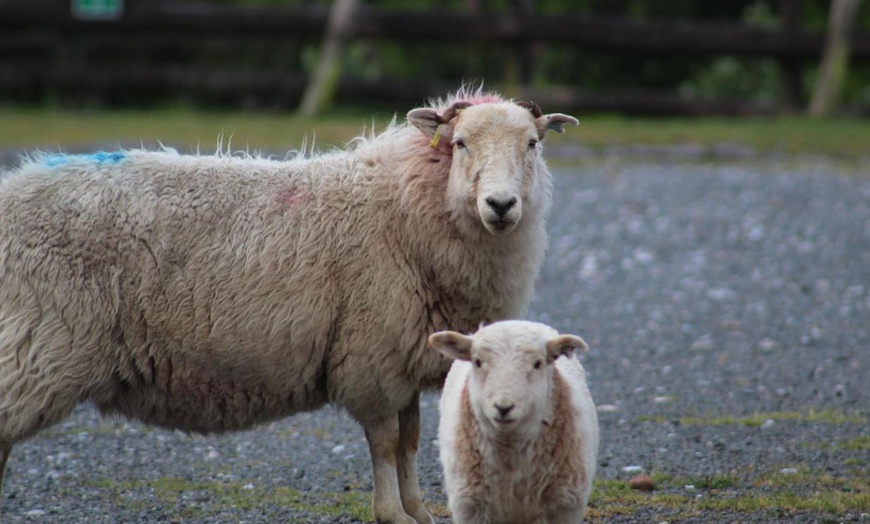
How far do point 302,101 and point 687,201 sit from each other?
8.24m

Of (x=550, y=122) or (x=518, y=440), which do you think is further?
(x=550, y=122)

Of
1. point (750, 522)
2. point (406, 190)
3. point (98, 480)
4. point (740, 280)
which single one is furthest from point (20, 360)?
point (740, 280)

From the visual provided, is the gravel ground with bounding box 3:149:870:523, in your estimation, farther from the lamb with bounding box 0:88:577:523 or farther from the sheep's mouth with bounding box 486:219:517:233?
the sheep's mouth with bounding box 486:219:517:233

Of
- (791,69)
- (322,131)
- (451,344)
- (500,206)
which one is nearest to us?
(451,344)

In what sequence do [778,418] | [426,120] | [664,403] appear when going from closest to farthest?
[426,120] < [778,418] < [664,403]

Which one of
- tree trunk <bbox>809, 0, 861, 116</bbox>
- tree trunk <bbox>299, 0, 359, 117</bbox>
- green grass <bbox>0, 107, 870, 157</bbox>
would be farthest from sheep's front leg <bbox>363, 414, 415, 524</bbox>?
tree trunk <bbox>809, 0, 861, 116</bbox>

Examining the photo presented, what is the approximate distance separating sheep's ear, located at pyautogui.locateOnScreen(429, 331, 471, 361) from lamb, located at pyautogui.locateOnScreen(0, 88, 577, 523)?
71 cm

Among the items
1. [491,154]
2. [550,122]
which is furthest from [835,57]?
[491,154]

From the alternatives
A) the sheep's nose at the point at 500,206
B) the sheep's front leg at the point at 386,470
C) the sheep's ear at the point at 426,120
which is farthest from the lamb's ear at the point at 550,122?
the sheep's front leg at the point at 386,470

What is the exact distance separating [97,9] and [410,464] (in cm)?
1533

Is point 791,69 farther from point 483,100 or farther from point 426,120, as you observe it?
point 426,120

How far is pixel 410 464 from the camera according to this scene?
19.7 feet

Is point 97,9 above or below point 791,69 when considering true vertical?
below

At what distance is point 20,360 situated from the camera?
5484 millimetres
